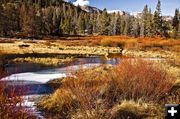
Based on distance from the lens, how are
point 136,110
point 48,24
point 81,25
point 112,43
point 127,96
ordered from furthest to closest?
point 81,25
point 48,24
point 112,43
point 127,96
point 136,110

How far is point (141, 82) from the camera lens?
9.53 metres

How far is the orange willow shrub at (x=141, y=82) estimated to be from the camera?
9.49 meters

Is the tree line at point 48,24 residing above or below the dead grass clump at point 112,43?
above

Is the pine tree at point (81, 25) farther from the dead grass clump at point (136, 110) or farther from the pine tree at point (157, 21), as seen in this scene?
the dead grass clump at point (136, 110)

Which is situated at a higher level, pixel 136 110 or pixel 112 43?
pixel 112 43

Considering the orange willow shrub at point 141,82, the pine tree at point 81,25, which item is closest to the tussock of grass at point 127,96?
the orange willow shrub at point 141,82

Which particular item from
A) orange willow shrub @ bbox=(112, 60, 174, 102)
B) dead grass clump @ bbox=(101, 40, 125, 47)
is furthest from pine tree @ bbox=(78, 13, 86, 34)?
orange willow shrub @ bbox=(112, 60, 174, 102)

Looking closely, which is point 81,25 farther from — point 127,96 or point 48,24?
point 127,96

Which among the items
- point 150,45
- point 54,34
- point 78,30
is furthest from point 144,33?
point 150,45

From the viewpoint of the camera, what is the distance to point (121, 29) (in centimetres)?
10494

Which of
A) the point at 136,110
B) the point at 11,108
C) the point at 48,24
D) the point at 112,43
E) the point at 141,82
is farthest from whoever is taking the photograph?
the point at 48,24

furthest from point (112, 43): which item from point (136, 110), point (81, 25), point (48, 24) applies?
point (81, 25)

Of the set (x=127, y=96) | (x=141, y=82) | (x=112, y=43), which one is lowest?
(x=112, y=43)

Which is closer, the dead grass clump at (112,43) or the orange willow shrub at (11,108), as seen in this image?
the orange willow shrub at (11,108)
